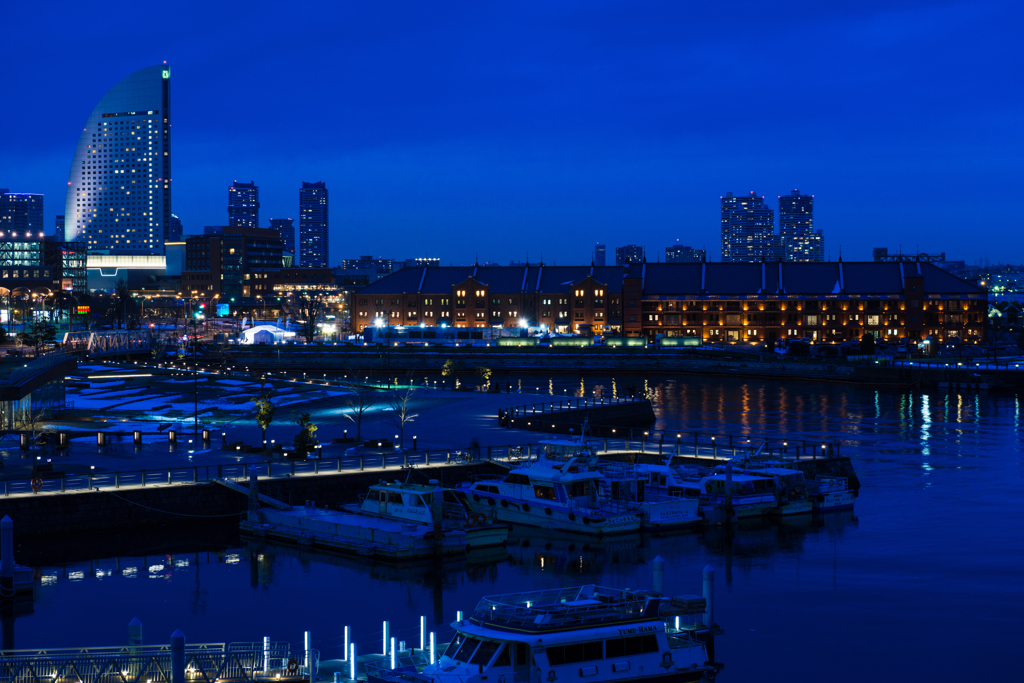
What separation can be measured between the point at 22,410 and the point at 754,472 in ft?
149

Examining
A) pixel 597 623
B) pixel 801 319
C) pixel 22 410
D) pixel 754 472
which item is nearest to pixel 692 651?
pixel 597 623

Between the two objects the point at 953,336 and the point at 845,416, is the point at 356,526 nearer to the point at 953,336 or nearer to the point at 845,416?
the point at 845,416

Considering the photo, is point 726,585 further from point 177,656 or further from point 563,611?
point 177,656

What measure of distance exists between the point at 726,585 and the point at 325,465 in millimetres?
21369

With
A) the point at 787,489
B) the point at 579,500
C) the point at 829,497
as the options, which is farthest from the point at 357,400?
the point at 829,497

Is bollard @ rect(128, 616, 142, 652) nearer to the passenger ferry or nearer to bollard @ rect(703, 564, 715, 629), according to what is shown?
the passenger ferry

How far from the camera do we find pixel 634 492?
52375 millimetres

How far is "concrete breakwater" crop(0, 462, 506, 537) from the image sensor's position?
45.4 meters

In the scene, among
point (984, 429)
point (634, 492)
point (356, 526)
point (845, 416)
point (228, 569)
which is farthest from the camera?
point (845, 416)

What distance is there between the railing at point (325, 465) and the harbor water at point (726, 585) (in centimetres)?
311

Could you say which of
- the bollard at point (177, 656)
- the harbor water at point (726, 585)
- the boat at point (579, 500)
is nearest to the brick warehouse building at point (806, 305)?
the harbor water at point (726, 585)

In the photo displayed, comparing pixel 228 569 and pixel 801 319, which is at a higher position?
pixel 801 319

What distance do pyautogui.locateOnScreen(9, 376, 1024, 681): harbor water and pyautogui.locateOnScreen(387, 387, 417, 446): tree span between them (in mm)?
17344

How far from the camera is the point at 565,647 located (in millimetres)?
24859
